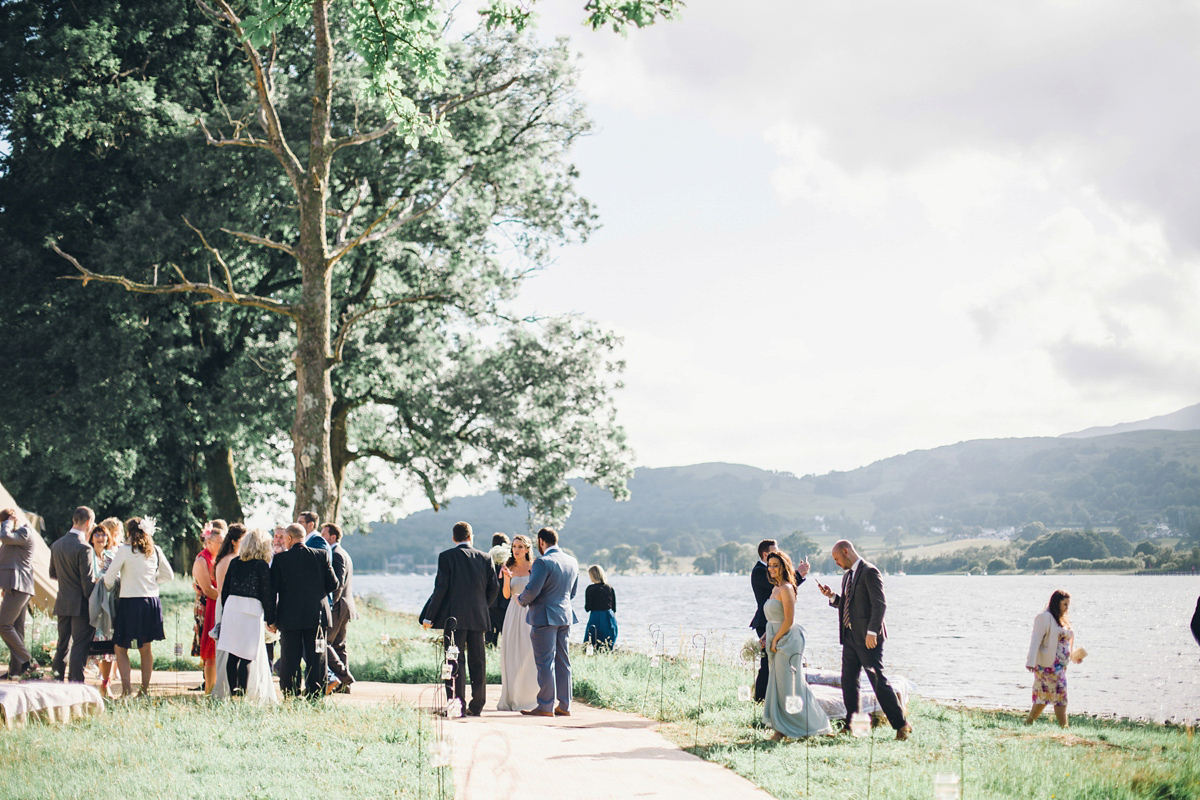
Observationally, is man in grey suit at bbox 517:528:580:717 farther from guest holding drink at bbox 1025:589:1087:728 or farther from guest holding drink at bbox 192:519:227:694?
guest holding drink at bbox 1025:589:1087:728

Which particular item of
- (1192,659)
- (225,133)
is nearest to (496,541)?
(225,133)

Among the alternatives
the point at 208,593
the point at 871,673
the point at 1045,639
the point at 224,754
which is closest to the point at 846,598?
the point at 871,673

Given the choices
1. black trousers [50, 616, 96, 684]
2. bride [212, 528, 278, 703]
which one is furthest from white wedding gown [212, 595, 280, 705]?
black trousers [50, 616, 96, 684]

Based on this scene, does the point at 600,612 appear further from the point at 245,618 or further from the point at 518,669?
the point at 245,618

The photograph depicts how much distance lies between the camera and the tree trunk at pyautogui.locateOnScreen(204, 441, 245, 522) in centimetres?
2689

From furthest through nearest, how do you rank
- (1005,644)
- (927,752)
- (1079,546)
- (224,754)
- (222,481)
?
(1079,546) → (1005,644) → (222,481) → (927,752) → (224,754)

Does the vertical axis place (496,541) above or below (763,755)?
above

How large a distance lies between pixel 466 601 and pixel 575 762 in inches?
119

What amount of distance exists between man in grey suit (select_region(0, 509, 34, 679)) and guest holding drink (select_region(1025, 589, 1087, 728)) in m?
12.8

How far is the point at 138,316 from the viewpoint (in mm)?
22891

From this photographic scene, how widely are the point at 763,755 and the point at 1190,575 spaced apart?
161m

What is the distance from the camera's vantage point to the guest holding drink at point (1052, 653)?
12852 millimetres

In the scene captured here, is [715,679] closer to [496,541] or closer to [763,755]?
[496,541]

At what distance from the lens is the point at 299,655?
11625 millimetres
